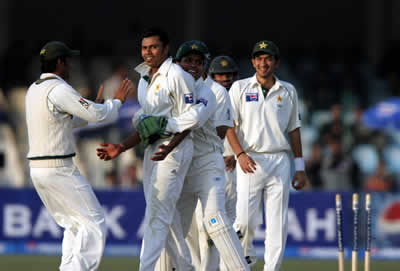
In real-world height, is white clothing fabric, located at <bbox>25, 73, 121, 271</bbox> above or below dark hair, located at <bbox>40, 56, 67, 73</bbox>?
below

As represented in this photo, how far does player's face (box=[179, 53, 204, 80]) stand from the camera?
306 inches

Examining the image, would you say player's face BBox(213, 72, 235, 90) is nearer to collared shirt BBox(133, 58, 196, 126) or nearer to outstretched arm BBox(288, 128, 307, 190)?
outstretched arm BBox(288, 128, 307, 190)

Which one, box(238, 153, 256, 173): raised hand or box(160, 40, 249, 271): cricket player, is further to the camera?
box(238, 153, 256, 173): raised hand

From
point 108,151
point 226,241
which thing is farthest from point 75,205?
point 226,241

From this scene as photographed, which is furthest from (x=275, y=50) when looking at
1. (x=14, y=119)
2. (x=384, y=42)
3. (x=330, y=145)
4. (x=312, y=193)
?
(x=384, y=42)

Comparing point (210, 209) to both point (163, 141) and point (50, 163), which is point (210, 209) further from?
point (50, 163)

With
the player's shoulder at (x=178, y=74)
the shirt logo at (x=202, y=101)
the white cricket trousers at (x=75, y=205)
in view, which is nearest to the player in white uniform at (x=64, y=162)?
the white cricket trousers at (x=75, y=205)

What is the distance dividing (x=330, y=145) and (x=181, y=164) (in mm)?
9697

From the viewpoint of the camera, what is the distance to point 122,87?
727cm

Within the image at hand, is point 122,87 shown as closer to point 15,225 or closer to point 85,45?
point 15,225

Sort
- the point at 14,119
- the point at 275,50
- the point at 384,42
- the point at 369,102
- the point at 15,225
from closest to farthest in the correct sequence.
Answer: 1. the point at 275,50
2. the point at 15,225
3. the point at 14,119
4. the point at 369,102
5. the point at 384,42

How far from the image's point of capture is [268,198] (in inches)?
324

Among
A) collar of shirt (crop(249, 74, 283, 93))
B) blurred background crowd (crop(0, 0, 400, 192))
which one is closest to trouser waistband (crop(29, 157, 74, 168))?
collar of shirt (crop(249, 74, 283, 93))

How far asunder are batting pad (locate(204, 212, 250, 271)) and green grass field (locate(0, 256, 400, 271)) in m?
2.90
